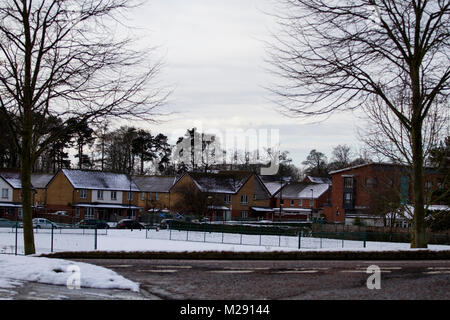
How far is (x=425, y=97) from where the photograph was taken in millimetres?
15766

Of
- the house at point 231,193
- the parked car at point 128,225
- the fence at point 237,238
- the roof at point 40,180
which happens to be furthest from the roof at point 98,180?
the fence at point 237,238

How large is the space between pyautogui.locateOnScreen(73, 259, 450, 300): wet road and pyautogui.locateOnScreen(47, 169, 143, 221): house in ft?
228

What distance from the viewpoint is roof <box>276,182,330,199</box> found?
10856 centimetres

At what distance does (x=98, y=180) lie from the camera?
84438 mm

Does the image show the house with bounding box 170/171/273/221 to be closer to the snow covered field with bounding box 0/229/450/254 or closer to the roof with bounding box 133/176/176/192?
the roof with bounding box 133/176/176/192

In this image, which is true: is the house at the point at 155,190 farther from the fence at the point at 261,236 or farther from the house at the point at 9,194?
the fence at the point at 261,236

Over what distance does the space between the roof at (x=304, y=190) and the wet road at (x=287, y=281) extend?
316ft

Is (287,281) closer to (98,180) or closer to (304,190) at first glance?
(98,180)

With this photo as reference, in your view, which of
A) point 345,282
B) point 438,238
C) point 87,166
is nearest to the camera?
point 345,282

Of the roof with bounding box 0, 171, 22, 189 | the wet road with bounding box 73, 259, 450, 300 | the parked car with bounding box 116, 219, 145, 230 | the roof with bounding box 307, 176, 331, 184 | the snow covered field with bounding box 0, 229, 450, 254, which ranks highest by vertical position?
the roof with bounding box 307, 176, 331, 184

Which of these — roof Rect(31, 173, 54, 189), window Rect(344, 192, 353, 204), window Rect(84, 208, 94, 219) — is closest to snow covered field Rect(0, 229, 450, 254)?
window Rect(84, 208, 94, 219)
